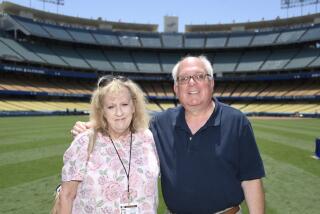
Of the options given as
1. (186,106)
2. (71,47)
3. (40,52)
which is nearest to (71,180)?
(186,106)

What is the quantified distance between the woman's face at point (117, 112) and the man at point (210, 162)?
1.11ft

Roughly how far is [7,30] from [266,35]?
47879 millimetres

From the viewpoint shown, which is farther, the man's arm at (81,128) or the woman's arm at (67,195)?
the man's arm at (81,128)

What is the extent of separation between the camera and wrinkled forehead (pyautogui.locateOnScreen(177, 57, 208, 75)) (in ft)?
12.1

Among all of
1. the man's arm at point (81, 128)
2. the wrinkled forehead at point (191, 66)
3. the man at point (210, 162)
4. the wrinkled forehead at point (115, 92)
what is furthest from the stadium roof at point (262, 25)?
the man's arm at point (81, 128)

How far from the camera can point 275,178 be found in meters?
9.70

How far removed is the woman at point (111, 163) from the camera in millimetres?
3164

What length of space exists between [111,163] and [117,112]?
0.50 meters

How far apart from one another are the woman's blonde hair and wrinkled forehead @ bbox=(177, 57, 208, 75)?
542 mm

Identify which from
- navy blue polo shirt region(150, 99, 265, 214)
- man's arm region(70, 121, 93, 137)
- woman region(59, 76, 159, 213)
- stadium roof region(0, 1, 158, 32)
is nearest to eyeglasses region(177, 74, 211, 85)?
navy blue polo shirt region(150, 99, 265, 214)

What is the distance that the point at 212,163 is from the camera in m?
3.42

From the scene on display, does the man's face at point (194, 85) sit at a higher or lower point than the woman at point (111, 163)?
higher

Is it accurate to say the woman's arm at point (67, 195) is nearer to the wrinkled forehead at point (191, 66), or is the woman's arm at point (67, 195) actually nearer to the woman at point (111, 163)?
the woman at point (111, 163)

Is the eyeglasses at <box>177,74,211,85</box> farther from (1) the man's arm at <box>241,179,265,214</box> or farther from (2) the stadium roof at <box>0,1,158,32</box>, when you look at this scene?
(2) the stadium roof at <box>0,1,158,32</box>
